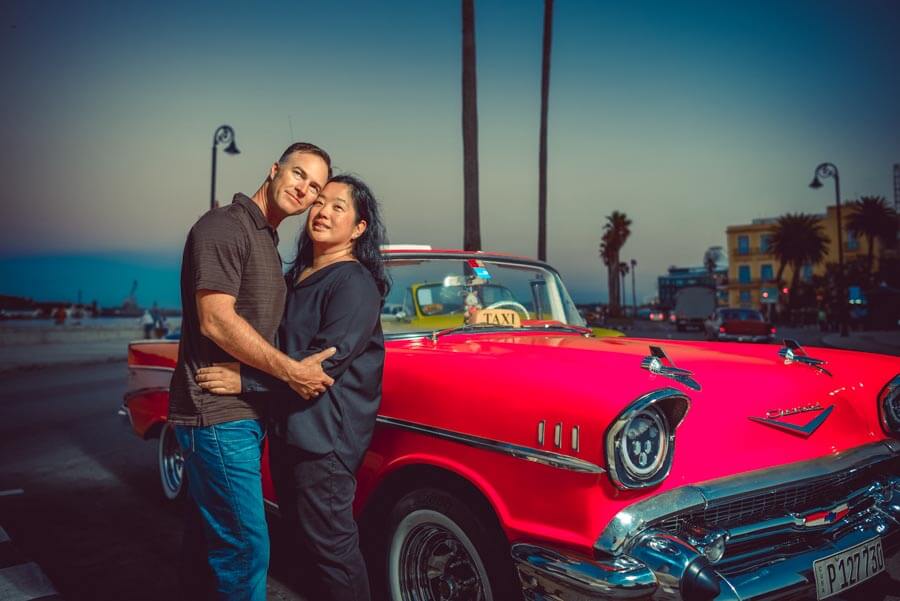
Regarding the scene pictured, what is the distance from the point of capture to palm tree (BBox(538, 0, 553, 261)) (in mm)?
16422

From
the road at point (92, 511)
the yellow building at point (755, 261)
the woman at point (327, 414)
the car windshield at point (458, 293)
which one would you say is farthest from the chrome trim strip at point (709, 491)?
the yellow building at point (755, 261)

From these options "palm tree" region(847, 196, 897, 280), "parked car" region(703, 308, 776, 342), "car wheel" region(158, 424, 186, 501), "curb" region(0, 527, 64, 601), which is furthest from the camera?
"palm tree" region(847, 196, 897, 280)

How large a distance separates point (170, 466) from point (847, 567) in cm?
378

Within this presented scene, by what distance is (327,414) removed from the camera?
6.33 ft

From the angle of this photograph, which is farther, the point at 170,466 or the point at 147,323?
the point at 147,323

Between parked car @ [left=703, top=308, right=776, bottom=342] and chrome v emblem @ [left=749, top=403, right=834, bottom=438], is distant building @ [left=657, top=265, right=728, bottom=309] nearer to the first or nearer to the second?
parked car @ [left=703, top=308, right=776, bottom=342]

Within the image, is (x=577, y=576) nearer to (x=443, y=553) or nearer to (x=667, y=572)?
(x=667, y=572)

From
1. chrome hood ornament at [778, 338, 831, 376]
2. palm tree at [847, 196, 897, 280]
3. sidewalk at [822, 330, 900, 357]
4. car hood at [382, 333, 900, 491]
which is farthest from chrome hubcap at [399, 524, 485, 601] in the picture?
palm tree at [847, 196, 897, 280]

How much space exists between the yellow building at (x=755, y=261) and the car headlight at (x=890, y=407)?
3125 inches

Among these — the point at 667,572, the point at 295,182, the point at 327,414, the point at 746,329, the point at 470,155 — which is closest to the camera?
the point at 667,572

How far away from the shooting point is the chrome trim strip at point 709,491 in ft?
5.76

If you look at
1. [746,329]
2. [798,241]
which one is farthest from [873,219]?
[746,329]

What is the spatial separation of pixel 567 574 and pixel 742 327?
18.9m

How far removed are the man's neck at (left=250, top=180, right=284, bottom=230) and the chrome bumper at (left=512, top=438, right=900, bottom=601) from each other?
1.27 meters
